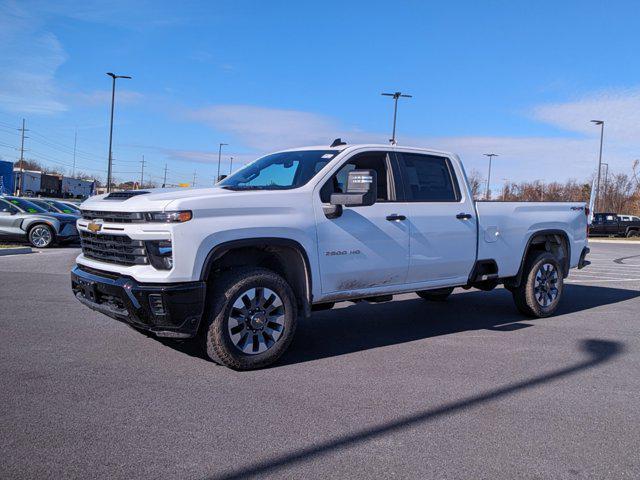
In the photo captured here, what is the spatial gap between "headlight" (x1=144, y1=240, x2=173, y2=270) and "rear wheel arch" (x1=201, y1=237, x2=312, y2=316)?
330mm

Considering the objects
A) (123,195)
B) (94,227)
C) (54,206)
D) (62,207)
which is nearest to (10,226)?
(54,206)

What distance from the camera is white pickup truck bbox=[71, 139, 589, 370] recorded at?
467cm

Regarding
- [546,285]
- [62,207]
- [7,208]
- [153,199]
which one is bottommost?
[546,285]

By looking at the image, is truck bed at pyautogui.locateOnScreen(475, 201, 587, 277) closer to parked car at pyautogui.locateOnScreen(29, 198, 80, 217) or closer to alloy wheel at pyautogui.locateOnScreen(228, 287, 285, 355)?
alloy wheel at pyautogui.locateOnScreen(228, 287, 285, 355)

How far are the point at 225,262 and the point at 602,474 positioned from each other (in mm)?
3272

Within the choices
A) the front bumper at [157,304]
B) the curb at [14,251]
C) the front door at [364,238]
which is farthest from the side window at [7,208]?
the front door at [364,238]

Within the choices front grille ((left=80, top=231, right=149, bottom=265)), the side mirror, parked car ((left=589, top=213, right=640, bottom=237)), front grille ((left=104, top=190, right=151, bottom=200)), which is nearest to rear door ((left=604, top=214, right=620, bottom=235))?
parked car ((left=589, top=213, right=640, bottom=237))

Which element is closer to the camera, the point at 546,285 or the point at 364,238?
the point at 364,238

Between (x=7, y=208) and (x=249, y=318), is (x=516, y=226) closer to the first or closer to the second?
(x=249, y=318)

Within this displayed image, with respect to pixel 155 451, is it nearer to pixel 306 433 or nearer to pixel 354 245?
pixel 306 433

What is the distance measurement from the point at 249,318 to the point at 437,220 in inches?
96.3

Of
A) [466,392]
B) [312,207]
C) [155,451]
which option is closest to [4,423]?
[155,451]

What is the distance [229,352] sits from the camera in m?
4.89

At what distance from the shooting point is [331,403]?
4316 mm
